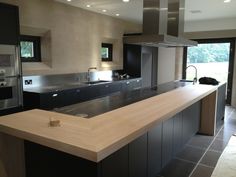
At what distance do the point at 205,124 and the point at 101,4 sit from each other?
3.45 meters

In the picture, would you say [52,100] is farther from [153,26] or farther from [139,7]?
[139,7]

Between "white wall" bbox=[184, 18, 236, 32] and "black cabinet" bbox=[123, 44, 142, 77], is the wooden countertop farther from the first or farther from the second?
"white wall" bbox=[184, 18, 236, 32]

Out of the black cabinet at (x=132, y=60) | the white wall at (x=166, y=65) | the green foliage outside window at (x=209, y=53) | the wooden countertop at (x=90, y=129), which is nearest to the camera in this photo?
the wooden countertop at (x=90, y=129)

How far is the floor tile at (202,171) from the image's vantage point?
2920 mm

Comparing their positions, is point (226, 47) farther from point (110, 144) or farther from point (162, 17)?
point (110, 144)

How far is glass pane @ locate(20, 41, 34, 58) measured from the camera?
4.57m

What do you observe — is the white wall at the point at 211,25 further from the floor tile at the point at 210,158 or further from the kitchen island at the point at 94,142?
the kitchen island at the point at 94,142

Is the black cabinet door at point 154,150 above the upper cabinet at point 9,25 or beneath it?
beneath

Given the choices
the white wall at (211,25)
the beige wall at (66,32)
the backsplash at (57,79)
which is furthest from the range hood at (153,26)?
the white wall at (211,25)

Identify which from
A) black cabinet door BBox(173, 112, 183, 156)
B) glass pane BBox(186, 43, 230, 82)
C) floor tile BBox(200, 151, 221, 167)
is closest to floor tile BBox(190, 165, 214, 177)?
floor tile BBox(200, 151, 221, 167)

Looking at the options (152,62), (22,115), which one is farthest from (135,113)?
(152,62)

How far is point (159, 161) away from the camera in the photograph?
264cm

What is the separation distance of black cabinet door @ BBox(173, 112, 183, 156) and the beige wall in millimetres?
A: 2914

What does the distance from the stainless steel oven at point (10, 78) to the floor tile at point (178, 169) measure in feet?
8.33
